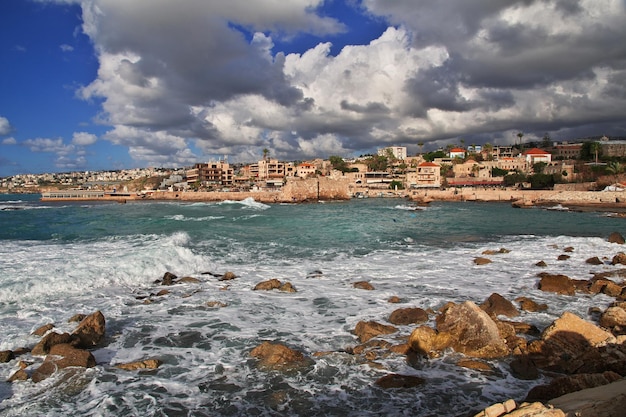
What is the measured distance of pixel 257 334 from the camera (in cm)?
829

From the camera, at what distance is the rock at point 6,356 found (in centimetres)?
687

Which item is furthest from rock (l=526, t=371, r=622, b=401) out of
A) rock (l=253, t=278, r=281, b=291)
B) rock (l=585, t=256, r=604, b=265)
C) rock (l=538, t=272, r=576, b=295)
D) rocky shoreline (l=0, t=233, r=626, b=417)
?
rock (l=585, t=256, r=604, b=265)

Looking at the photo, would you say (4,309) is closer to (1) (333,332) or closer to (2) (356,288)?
(1) (333,332)

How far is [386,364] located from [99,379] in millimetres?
4638

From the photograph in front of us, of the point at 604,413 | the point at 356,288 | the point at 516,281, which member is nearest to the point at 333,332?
the point at 356,288

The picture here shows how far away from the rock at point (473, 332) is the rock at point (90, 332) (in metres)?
6.75

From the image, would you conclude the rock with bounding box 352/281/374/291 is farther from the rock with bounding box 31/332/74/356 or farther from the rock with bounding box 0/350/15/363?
the rock with bounding box 0/350/15/363

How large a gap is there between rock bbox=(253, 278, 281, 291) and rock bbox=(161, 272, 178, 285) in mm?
3020

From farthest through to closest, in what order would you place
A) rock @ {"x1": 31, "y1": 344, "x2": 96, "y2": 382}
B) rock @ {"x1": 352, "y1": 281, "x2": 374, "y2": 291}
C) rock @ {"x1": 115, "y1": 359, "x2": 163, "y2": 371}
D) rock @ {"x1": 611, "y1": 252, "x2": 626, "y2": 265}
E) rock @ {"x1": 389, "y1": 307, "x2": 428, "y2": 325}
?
rock @ {"x1": 611, "y1": 252, "x2": 626, "y2": 265} < rock @ {"x1": 352, "y1": 281, "x2": 374, "y2": 291} < rock @ {"x1": 389, "y1": 307, "x2": 428, "y2": 325} < rock @ {"x1": 115, "y1": 359, "x2": 163, "y2": 371} < rock @ {"x1": 31, "y1": 344, "x2": 96, "y2": 382}

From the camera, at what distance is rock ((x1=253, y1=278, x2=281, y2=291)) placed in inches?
468

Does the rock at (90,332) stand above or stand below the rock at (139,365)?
above

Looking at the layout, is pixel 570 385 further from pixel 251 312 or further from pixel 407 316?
pixel 251 312

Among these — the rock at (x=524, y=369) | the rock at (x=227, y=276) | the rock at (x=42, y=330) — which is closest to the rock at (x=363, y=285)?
the rock at (x=227, y=276)

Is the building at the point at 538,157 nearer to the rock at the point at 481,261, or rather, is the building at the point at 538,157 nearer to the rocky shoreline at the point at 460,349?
the rock at the point at 481,261
